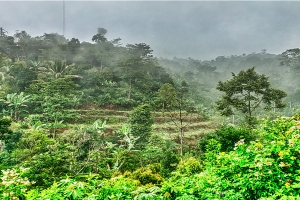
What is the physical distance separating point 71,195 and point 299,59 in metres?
57.0

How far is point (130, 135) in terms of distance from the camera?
52.0ft

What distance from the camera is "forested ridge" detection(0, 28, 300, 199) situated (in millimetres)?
3037

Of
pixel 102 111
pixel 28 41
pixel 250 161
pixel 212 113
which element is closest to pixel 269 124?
pixel 250 161

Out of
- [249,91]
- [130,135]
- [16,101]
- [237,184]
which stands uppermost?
[249,91]

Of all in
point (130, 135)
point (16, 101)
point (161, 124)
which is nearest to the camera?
point (130, 135)

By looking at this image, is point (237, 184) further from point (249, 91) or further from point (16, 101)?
point (16, 101)

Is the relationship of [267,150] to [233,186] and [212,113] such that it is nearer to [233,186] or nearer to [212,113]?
[233,186]

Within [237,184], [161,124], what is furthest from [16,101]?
[237,184]

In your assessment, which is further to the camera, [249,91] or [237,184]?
[249,91]

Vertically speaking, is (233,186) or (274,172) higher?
(274,172)

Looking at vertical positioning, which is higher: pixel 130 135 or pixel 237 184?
pixel 237 184

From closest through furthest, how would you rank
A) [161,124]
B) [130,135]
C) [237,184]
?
[237,184] < [130,135] < [161,124]

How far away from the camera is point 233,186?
3039 mm

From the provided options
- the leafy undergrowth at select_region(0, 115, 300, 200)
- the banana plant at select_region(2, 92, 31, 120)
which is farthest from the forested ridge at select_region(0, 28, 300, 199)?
the banana plant at select_region(2, 92, 31, 120)
